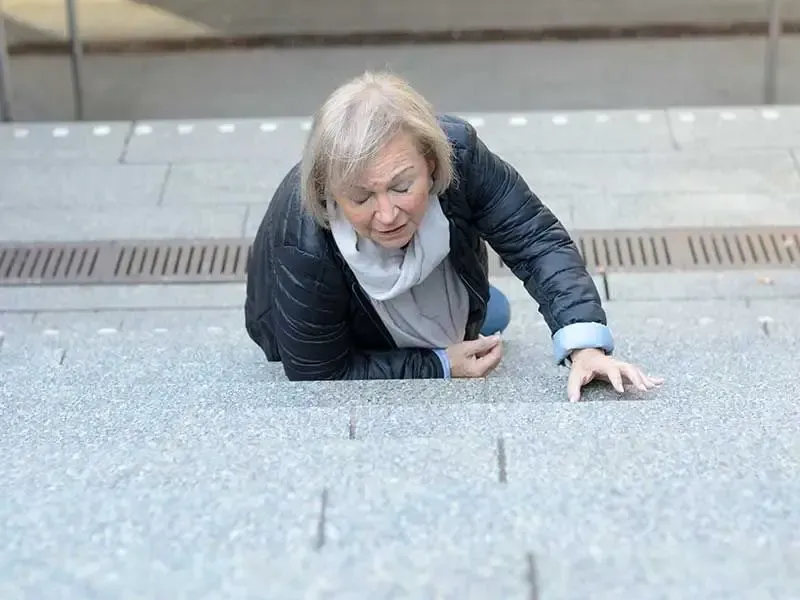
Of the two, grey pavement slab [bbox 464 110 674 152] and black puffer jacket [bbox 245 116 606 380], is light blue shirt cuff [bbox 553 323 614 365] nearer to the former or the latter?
black puffer jacket [bbox 245 116 606 380]

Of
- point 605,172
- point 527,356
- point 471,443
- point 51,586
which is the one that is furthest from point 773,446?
point 605,172

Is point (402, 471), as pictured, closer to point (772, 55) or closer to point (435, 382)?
point (435, 382)

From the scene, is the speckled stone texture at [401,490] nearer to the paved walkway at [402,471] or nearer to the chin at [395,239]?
the paved walkway at [402,471]

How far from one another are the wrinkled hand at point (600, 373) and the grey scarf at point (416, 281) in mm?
370

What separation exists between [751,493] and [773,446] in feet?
0.78

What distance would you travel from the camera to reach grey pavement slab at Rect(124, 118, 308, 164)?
5.51 m

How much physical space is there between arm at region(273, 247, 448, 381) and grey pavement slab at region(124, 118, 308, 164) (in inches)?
95.6

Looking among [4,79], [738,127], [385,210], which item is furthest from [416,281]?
[4,79]

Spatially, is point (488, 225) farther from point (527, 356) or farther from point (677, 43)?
point (677, 43)

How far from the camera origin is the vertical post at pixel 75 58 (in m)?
6.12

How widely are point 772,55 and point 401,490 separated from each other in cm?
467

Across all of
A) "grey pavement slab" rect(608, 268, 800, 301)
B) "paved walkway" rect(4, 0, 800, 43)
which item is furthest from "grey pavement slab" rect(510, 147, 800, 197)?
"paved walkway" rect(4, 0, 800, 43)

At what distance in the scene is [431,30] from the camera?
6.59 metres

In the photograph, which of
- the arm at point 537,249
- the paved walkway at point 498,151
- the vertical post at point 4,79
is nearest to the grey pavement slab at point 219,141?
the paved walkway at point 498,151
